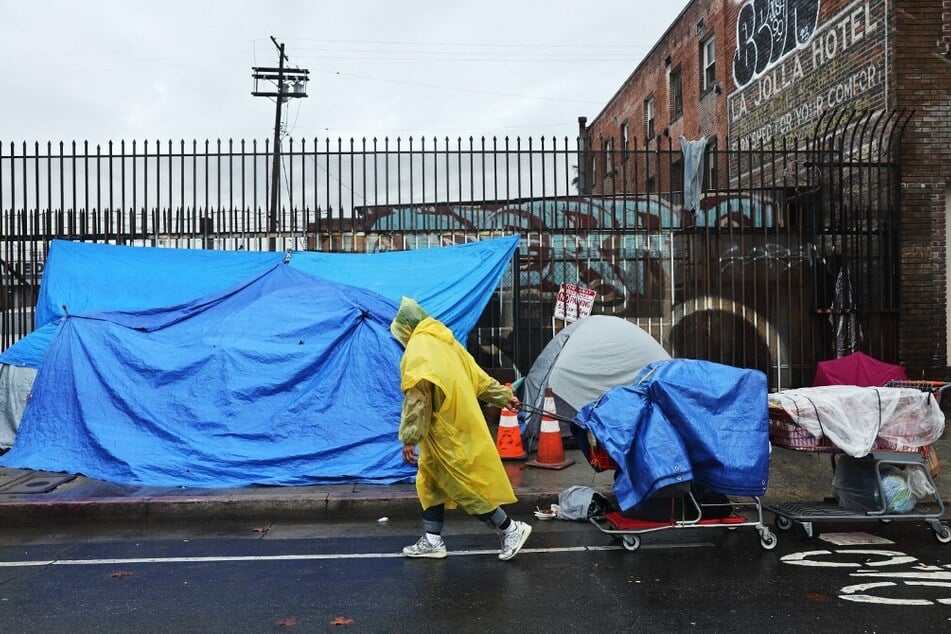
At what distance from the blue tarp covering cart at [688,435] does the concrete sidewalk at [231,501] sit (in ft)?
5.17

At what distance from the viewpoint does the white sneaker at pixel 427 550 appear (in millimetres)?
5480

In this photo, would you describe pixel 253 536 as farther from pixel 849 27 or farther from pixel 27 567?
pixel 849 27

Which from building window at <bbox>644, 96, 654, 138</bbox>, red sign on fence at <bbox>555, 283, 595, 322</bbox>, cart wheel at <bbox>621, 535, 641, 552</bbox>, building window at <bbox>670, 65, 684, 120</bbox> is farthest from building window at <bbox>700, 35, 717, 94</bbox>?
cart wheel at <bbox>621, 535, 641, 552</bbox>

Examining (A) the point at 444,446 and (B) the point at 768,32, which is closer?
(A) the point at 444,446

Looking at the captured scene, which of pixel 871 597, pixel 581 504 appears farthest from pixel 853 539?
pixel 581 504

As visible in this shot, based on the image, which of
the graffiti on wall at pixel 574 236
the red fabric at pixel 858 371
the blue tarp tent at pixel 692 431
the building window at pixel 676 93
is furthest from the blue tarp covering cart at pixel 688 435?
the building window at pixel 676 93

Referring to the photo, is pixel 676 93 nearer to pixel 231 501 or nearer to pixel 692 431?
pixel 692 431

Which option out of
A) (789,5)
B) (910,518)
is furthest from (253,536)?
(789,5)

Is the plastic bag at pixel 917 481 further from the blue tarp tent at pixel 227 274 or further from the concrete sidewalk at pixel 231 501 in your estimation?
the blue tarp tent at pixel 227 274

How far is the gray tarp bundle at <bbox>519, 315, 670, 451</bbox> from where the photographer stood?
877cm

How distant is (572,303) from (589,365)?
2.13 meters

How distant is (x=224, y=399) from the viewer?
7863mm

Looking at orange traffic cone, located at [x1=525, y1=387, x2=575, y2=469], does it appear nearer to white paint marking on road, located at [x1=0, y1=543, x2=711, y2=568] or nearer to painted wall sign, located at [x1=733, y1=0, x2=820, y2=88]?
white paint marking on road, located at [x1=0, y1=543, x2=711, y2=568]

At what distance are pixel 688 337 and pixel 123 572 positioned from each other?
801cm
